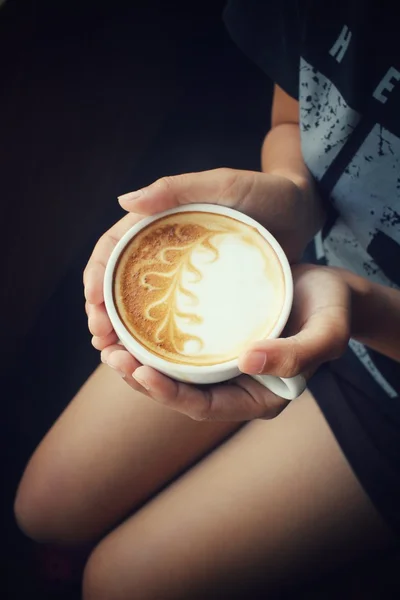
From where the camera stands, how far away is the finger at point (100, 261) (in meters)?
0.76

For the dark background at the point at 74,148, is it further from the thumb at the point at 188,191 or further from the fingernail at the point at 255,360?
the fingernail at the point at 255,360

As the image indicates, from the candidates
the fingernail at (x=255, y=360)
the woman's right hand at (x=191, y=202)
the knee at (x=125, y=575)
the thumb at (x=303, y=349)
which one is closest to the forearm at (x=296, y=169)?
the woman's right hand at (x=191, y=202)

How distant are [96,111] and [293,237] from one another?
20.6 inches

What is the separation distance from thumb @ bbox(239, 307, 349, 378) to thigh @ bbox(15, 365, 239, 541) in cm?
37

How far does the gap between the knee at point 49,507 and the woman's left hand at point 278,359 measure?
0.36 metres

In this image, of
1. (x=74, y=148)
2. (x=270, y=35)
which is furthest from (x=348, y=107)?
(x=74, y=148)

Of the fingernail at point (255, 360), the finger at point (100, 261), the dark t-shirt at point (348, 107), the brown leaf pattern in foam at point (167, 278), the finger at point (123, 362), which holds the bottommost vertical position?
the finger at point (123, 362)

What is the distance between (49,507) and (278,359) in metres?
0.63

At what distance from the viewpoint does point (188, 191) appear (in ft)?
2.63

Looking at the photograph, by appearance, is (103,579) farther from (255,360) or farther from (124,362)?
(255,360)

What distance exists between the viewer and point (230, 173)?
2.71 ft

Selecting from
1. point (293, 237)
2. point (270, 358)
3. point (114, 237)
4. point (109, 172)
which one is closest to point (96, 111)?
point (109, 172)

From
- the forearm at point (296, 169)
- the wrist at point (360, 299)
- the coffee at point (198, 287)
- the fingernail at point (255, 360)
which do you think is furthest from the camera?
the forearm at point (296, 169)

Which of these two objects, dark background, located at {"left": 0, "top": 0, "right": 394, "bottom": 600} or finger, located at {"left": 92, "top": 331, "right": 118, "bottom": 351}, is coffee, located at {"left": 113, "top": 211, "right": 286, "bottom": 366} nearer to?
finger, located at {"left": 92, "top": 331, "right": 118, "bottom": 351}
